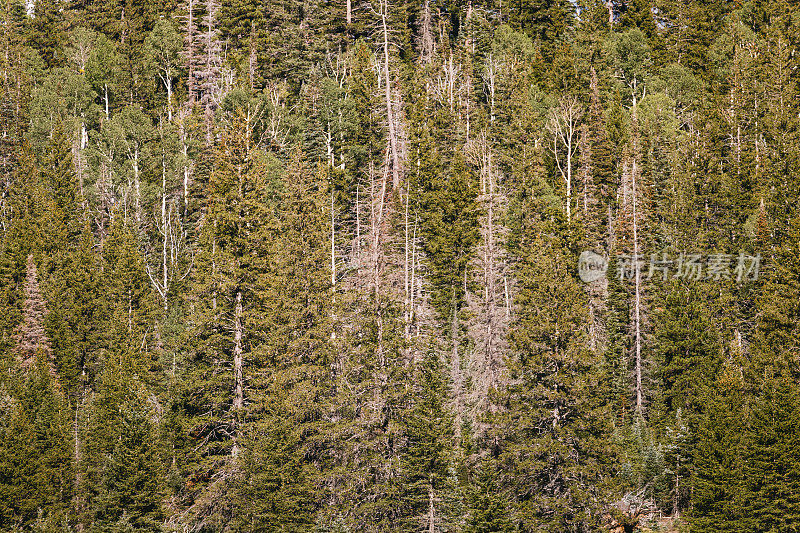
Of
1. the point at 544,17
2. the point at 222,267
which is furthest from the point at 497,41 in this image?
the point at 222,267

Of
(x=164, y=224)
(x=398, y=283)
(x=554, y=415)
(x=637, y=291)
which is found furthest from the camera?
(x=164, y=224)

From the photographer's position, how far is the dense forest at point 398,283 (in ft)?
127

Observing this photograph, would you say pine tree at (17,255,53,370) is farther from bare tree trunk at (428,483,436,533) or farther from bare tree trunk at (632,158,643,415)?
bare tree trunk at (632,158,643,415)

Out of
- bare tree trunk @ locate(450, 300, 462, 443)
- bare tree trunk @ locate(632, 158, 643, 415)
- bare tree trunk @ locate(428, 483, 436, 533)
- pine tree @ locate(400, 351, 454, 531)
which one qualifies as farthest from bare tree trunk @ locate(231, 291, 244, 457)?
bare tree trunk @ locate(632, 158, 643, 415)

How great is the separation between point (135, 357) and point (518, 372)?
25.0 metres

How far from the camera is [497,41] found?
82.1 m

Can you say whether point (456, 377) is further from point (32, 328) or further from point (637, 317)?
point (32, 328)


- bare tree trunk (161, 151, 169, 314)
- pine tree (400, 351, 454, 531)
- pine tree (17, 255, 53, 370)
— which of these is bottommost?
pine tree (400, 351, 454, 531)

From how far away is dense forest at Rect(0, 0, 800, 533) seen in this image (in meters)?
38.8

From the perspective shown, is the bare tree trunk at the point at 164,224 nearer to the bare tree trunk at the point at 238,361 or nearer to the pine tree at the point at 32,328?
the pine tree at the point at 32,328

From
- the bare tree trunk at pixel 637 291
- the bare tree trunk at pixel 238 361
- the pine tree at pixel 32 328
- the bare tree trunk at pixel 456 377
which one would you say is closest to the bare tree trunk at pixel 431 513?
the bare tree trunk at pixel 456 377

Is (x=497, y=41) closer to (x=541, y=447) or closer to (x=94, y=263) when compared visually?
(x=94, y=263)

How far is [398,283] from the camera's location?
4922 cm

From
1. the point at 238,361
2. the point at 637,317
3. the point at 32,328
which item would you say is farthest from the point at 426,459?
the point at 32,328
